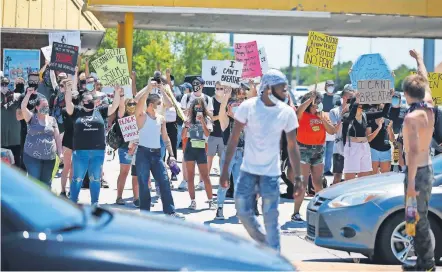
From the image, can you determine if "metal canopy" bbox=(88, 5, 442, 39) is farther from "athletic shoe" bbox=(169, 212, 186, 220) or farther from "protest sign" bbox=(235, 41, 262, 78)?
"athletic shoe" bbox=(169, 212, 186, 220)

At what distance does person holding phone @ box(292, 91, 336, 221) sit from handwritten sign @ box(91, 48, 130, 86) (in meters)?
3.21

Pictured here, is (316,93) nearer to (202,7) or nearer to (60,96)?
(60,96)

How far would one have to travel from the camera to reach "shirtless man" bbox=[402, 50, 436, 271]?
829 cm

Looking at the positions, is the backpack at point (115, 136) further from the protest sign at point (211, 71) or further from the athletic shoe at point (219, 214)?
the protest sign at point (211, 71)

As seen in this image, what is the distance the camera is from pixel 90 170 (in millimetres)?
13430

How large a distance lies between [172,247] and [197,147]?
9716 mm

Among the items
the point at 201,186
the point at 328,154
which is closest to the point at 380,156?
the point at 201,186

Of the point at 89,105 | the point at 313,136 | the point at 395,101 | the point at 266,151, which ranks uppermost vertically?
the point at 395,101

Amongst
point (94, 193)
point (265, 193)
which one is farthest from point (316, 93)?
point (265, 193)

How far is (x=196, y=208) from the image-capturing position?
Answer: 14.7 m

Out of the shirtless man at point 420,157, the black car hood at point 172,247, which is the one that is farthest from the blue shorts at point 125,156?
the black car hood at point 172,247

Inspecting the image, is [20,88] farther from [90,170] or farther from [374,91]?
[374,91]

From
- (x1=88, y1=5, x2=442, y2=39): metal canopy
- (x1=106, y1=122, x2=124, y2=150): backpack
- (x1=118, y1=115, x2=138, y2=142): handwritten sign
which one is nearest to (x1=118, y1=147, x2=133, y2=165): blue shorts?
(x1=106, y1=122, x2=124, y2=150): backpack

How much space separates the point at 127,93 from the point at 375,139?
434 centimetres
